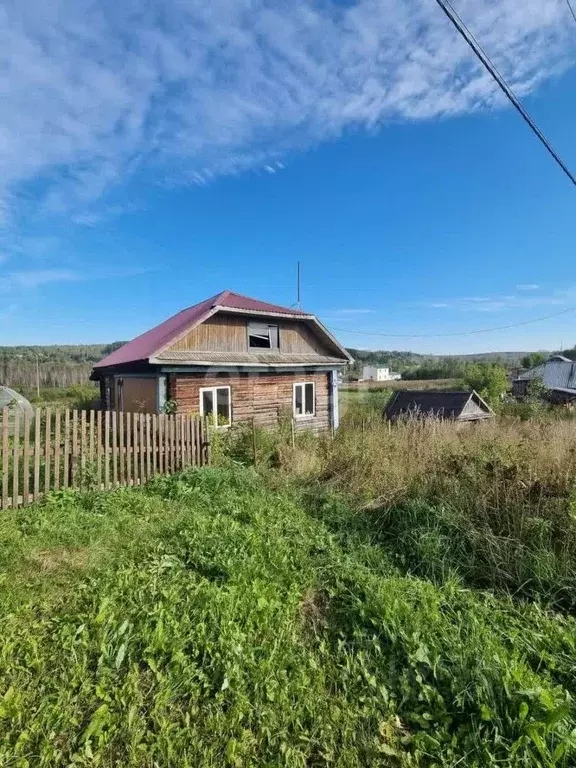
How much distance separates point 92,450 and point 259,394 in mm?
7568

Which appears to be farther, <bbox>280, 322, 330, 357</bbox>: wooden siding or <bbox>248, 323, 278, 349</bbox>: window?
<bbox>280, 322, 330, 357</bbox>: wooden siding

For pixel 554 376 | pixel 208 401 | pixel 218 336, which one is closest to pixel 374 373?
pixel 554 376

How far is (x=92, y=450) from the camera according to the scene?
657 centimetres

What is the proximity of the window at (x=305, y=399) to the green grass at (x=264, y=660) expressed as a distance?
34.9 ft

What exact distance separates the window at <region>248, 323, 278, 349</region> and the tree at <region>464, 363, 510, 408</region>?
24.0 m

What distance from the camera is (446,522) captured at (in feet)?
15.8

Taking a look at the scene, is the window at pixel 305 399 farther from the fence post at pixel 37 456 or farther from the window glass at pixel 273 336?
the fence post at pixel 37 456

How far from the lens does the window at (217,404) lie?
12.2 m

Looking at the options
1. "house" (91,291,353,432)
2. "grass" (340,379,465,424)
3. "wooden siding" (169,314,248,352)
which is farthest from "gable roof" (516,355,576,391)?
"wooden siding" (169,314,248,352)

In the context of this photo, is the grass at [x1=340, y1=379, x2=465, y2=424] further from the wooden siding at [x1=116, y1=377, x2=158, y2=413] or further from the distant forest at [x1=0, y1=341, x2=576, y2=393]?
the wooden siding at [x1=116, y1=377, x2=158, y2=413]

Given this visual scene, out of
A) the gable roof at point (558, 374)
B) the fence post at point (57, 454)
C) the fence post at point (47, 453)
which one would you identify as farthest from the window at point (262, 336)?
the gable roof at point (558, 374)

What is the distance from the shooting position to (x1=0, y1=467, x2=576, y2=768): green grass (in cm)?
212

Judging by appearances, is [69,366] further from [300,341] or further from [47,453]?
[47,453]

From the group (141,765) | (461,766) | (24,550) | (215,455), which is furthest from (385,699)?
(215,455)
